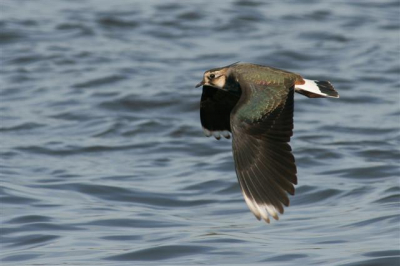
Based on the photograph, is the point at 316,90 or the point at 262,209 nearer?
the point at 262,209

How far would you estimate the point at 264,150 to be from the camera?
5.66 metres

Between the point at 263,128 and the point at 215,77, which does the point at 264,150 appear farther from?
the point at 215,77

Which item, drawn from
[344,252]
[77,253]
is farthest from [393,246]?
[77,253]

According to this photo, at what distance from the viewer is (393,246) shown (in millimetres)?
6852

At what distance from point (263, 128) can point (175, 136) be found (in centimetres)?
527

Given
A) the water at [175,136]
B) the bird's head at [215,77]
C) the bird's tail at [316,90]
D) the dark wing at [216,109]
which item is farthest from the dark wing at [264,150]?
the water at [175,136]

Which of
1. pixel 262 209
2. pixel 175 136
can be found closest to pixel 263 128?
pixel 262 209

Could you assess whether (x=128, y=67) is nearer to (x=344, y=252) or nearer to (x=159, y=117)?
(x=159, y=117)

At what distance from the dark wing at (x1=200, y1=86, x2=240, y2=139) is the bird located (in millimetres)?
153

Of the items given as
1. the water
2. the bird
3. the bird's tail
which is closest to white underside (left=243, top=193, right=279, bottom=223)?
the bird

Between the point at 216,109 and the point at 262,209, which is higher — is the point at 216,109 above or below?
above

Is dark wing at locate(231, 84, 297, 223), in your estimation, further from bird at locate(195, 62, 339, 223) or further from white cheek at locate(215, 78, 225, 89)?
white cheek at locate(215, 78, 225, 89)

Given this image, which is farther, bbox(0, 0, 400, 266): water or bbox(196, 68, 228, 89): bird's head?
bbox(0, 0, 400, 266): water

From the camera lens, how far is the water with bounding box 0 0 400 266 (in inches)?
284
